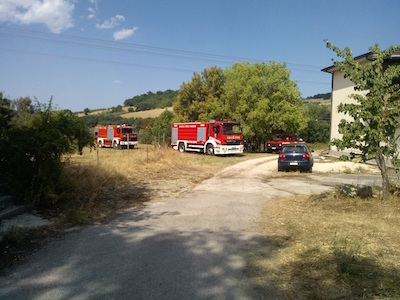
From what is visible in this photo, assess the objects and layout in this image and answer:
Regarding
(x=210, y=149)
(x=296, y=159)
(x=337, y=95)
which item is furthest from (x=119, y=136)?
(x=296, y=159)

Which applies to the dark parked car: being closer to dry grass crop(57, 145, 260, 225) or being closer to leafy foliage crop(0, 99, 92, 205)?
dry grass crop(57, 145, 260, 225)

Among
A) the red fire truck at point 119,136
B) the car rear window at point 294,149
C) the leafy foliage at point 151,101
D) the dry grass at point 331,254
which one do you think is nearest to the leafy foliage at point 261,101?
the red fire truck at point 119,136

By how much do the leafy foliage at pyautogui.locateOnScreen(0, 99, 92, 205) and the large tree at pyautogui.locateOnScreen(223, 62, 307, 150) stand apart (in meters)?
28.5

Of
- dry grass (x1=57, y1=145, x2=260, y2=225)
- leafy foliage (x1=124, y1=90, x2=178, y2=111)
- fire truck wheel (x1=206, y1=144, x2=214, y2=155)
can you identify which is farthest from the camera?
leafy foliage (x1=124, y1=90, x2=178, y2=111)

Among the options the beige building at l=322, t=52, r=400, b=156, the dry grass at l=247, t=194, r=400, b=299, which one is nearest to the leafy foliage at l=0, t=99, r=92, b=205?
the dry grass at l=247, t=194, r=400, b=299

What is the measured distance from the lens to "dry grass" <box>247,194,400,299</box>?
3.72 m

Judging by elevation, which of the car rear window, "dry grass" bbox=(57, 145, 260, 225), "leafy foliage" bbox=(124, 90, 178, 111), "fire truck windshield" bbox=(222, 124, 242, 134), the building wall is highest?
"leafy foliage" bbox=(124, 90, 178, 111)

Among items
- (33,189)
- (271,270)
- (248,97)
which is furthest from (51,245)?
(248,97)

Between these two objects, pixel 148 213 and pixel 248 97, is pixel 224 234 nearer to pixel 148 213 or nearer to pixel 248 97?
pixel 148 213

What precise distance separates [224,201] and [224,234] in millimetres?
3471

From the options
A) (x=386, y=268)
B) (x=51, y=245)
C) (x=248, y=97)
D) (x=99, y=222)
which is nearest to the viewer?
(x=386, y=268)

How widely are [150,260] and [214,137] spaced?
74.3ft

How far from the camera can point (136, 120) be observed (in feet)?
237

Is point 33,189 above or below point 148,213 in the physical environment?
above
